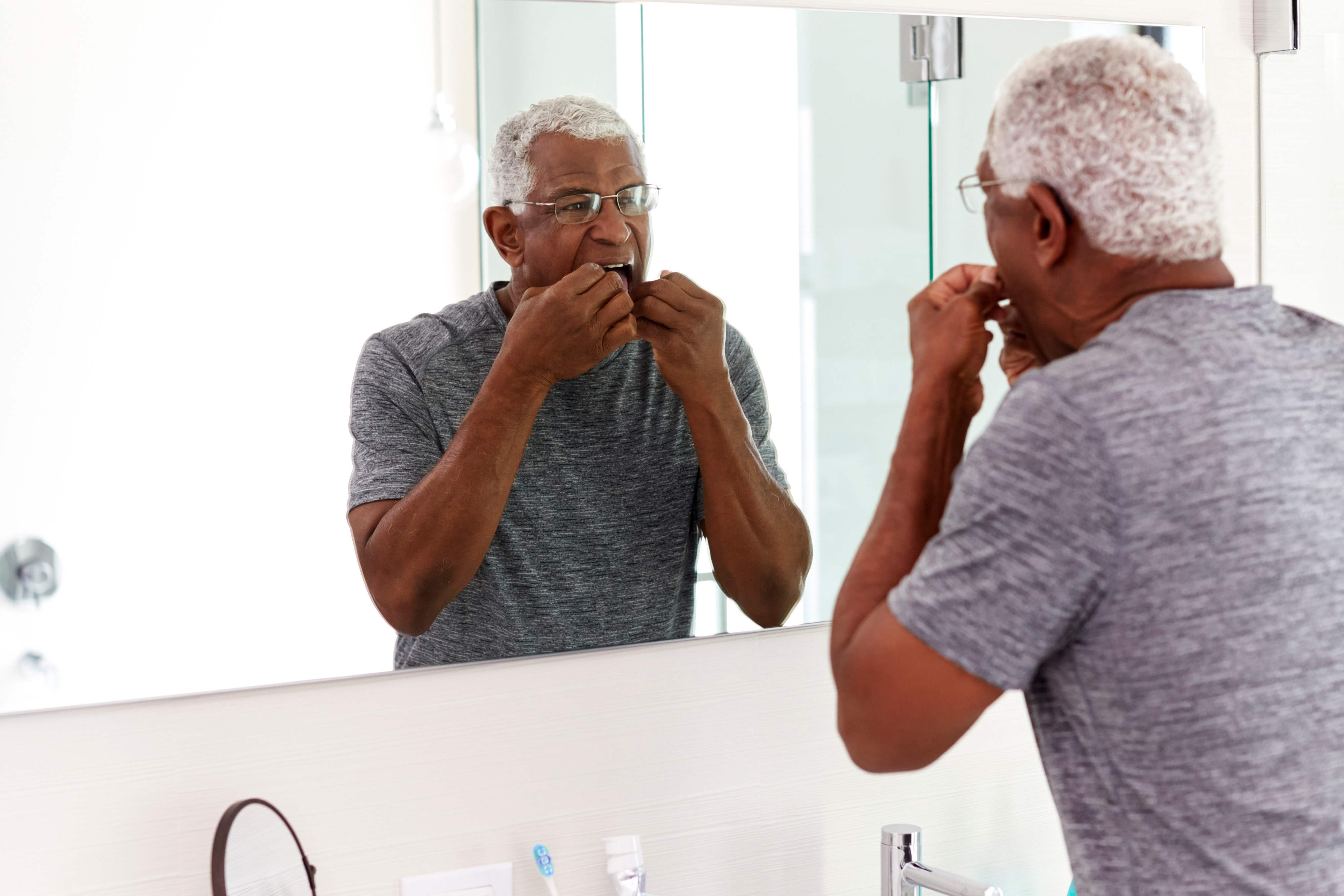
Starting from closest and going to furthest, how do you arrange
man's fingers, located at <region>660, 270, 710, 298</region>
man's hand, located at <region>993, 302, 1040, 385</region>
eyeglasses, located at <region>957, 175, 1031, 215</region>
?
1. eyeglasses, located at <region>957, 175, 1031, 215</region>
2. man's hand, located at <region>993, 302, 1040, 385</region>
3. man's fingers, located at <region>660, 270, 710, 298</region>

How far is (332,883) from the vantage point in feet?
3.05

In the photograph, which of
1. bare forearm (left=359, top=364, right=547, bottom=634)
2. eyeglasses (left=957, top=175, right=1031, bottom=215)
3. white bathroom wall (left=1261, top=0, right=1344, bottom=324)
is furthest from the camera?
white bathroom wall (left=1261, top=0, right=1344, bottom=324)

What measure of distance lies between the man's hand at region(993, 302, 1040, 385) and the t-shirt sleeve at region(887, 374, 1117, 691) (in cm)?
17

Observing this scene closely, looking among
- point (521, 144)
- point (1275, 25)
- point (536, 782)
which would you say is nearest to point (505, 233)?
point (521, 144)

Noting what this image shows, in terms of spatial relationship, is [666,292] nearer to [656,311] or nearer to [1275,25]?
[656,311]

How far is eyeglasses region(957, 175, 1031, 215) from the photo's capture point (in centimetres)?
70

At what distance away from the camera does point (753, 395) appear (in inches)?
42.3

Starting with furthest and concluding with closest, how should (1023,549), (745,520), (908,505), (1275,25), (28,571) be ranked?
(1275,25) → (745,520) → (28,571) → (908,505) → (1023,549)

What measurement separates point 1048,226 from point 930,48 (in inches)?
20.3

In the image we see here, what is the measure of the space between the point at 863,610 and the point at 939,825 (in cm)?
58

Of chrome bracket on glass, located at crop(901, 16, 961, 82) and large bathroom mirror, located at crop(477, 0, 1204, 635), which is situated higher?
chrome bracket on glass, located at crop(901, 16, 961, 82)

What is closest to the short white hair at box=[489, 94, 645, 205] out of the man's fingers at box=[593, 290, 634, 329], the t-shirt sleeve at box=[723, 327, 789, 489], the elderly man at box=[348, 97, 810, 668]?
the elderly man at box=[348, 97, 810, 668]

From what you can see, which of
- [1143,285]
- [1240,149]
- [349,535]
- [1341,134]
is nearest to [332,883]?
[349,535]

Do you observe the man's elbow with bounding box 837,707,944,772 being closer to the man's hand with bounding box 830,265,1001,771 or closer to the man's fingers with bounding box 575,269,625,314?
the man's hand with bounding box 830,265,1001,771
